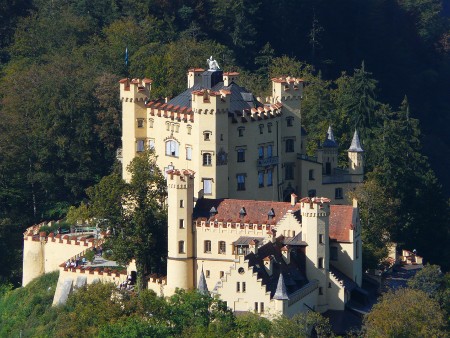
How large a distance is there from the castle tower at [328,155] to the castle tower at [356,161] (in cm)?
90

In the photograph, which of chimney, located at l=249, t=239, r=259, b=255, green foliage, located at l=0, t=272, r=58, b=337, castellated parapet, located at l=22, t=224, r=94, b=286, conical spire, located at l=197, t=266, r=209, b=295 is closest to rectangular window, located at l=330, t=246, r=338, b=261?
chimney, located at l=249, t=239, r=259, b=255

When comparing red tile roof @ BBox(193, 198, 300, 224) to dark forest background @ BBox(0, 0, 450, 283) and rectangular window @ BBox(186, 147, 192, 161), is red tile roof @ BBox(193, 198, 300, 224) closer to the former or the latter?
rectangular window @ BBox(186, 147, 192, 161)

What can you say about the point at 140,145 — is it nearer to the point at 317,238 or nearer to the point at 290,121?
the point at 290,121

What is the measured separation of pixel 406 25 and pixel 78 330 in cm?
8521

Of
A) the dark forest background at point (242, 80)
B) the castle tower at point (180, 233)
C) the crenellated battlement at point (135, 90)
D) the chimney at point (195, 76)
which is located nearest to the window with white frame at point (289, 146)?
the dark forest background at point (242, 80)

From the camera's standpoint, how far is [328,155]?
389 feet

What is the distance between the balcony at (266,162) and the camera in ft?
371

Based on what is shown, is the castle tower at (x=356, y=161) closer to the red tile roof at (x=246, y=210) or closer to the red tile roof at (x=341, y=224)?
the red tile roof at (x=246, y=210)

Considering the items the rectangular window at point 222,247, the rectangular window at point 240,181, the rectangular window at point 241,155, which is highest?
the rectangular window at point 241,155

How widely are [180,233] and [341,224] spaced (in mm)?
8057

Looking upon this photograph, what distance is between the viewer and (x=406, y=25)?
180 m

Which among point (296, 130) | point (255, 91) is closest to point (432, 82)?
point (255, 91)

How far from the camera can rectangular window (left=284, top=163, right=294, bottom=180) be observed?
380ft

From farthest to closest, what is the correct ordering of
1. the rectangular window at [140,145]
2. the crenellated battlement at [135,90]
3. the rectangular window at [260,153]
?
1. the crenellated battlement at [135,90]
2. the rectangular window at [140,145]
3. the rectangular window at [260,153]
